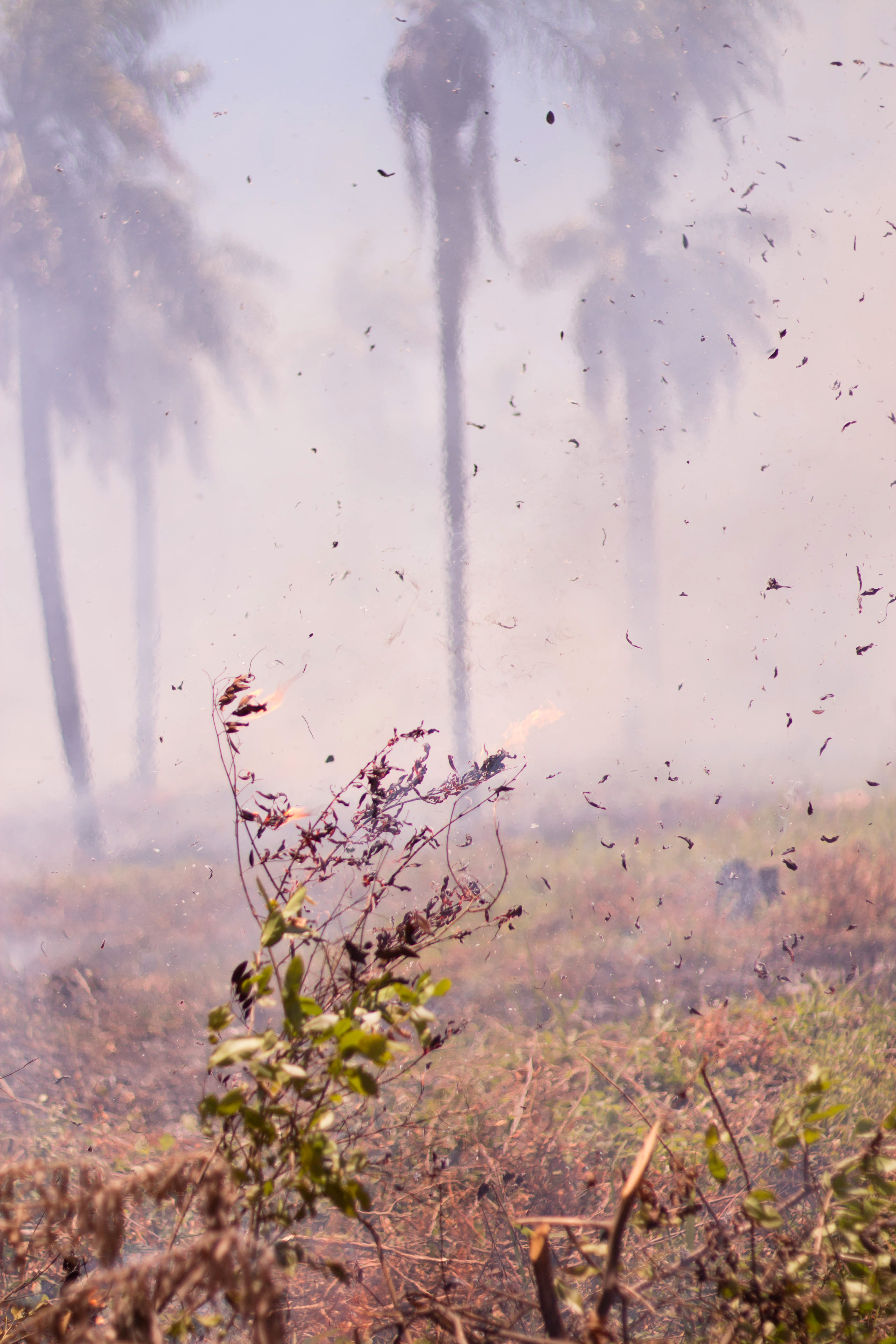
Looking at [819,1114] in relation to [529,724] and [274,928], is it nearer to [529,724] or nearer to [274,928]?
[274,928]

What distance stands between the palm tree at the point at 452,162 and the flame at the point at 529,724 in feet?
2.08

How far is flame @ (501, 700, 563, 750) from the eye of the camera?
12.1 ft

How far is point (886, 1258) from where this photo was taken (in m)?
1.25

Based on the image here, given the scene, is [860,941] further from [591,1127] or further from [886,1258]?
[886,1258]

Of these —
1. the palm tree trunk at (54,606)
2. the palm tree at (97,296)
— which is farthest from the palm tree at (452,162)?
the palm tree trunk at (54,606)

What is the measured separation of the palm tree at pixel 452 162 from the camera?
13.0ft

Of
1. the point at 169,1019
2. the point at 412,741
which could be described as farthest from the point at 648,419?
the point at 169,1019

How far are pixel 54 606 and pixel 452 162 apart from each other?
4.00m

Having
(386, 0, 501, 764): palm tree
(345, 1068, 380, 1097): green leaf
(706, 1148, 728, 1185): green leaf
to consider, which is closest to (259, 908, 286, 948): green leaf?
(345, 1068, 380, 1097): green leaf

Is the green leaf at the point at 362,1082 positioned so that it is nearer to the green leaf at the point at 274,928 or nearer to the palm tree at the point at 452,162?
the green leaf at the point at 274,928

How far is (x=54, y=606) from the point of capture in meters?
4.74

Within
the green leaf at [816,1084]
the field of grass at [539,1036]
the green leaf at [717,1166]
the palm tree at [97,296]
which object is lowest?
the field of grass at [539,1036]

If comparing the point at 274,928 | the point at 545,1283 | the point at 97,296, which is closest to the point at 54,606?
the point at 97,296

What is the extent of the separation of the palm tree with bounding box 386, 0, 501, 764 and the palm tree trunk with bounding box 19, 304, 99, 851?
103 inches
